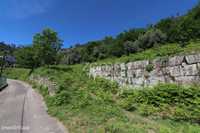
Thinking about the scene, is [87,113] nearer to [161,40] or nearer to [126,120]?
[126,120]

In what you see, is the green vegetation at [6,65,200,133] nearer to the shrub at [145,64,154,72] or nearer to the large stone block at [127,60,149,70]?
the shrub at [145,64,154,72]

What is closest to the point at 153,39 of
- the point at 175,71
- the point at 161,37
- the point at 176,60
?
the point at 161,37

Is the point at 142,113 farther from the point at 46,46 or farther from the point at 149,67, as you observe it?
the point at 46,46

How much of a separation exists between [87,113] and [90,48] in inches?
989

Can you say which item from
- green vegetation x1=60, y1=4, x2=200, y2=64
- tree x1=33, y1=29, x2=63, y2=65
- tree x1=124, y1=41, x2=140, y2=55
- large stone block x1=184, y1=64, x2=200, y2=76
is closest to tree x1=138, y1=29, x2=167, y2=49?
green vegetation x1=60, y1=4, x2=200, y2=64

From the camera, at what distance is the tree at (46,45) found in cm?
2455

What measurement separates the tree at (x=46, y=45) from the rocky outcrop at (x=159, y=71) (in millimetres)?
15161

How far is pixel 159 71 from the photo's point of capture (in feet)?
27.4

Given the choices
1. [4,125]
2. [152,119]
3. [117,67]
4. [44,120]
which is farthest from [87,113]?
[117,67]

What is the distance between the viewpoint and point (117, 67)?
11.7m

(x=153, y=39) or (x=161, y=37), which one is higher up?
(x=161, y=37)

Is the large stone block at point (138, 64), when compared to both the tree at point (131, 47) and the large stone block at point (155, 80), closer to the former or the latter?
the large stone block at point (155, 80)

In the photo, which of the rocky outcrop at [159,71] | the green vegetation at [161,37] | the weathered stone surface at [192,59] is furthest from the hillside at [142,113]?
the green vegetation at [161,37]

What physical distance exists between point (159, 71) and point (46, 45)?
1946 centimetres
